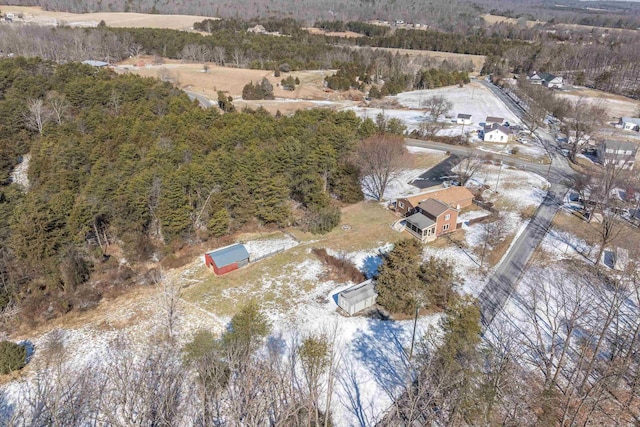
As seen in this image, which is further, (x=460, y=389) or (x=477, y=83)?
(x=477, y=83)

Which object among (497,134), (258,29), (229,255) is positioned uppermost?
(258,29)

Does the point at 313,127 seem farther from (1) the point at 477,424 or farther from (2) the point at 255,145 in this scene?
(1) the point at 477,424

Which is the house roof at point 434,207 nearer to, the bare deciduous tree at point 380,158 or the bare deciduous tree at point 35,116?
the bare deciduous tree at point 380,158

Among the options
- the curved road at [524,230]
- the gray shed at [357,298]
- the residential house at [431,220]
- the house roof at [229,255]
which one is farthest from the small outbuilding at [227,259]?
the curved road at [524,230]

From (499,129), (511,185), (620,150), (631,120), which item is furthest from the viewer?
(631,120)

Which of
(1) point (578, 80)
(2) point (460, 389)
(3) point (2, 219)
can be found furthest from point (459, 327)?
(1) point (578, 80)

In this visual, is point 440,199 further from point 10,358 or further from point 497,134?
point 10,358

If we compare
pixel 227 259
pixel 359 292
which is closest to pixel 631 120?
pixel 359 292
